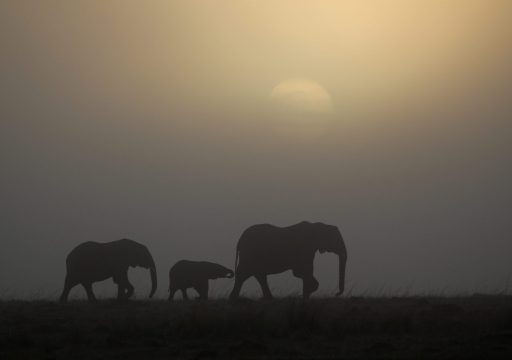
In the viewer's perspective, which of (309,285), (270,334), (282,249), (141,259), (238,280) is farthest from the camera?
(141,259)

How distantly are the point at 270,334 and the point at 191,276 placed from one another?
56.3ft

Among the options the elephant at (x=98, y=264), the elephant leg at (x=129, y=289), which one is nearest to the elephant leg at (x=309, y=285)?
the elephant at (x=98, y=264)

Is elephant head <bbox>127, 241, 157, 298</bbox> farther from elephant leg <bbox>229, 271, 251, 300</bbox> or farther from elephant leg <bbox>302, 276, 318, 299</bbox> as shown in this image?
elephant leg <bbox>302, 276, 318, 299</bbox>

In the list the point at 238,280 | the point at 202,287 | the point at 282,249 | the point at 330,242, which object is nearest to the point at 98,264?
the point at 202,287

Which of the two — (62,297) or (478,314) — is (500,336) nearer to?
(478,314)

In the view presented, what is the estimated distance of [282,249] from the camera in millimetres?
28906

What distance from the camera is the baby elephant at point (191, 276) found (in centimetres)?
3195

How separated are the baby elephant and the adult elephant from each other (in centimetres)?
302

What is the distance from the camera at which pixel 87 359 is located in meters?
12.7

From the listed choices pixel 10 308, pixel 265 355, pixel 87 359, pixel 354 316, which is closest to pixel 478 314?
pixel 354 316

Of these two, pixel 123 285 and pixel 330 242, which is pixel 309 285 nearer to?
pixel 330 242

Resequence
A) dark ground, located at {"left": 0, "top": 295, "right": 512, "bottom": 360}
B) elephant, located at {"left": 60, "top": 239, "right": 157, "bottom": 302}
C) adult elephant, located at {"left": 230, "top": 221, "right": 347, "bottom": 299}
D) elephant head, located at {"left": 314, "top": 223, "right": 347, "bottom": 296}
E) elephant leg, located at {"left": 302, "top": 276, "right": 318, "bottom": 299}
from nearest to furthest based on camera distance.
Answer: dark ground, located at {"left": 0, "top": 295, "right": 512, "bottom": 360} < elephant leg, located at {"left": 302, "top": 276, "right": 318, "bottom": 299} < adult elephant, located at {"left": 230, "top": 221, "right": 347, "bottom": 299} < elephant head, located at {"left": 314, "top": 223, "right": 347, "bottom": 296} < elephant, located at {"left": 60, "top": 239, "right": 157, "bottom": 302}

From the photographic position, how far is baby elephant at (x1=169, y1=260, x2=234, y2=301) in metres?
32.0

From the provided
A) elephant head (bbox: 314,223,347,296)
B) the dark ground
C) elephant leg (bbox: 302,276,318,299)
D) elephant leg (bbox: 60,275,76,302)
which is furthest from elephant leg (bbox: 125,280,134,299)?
the dark ground
